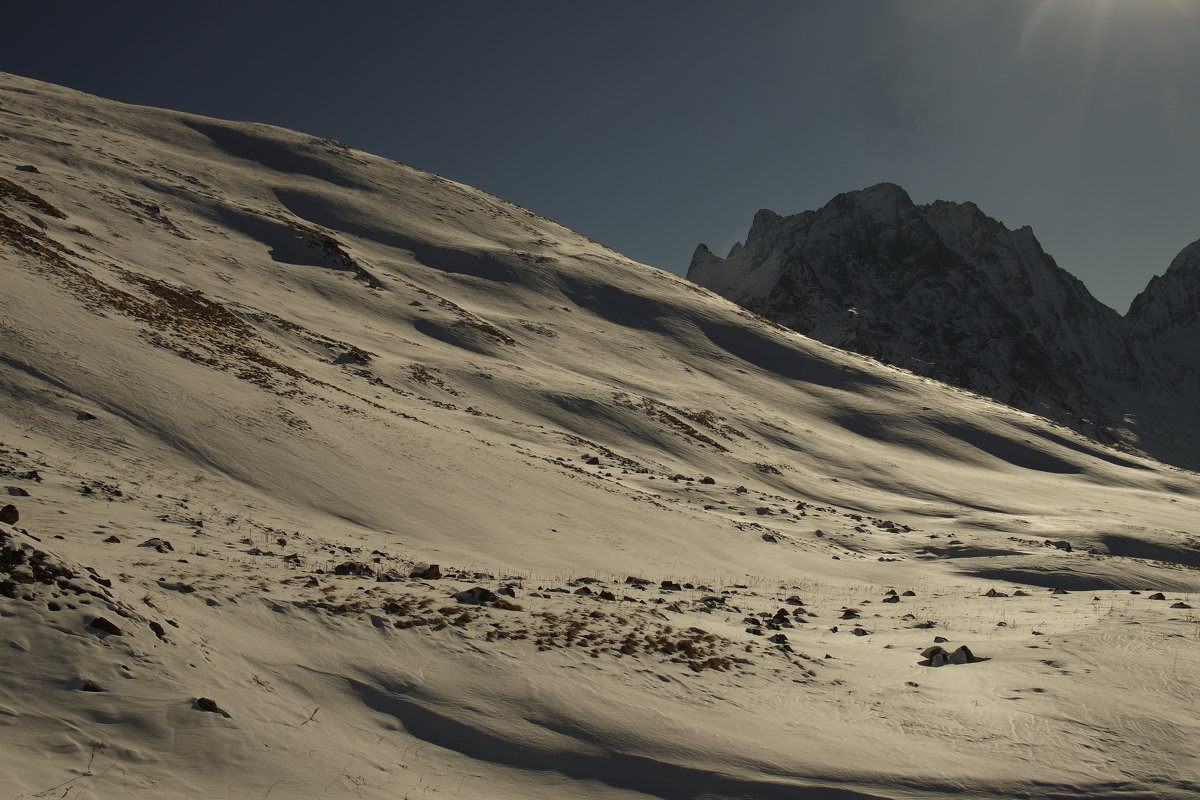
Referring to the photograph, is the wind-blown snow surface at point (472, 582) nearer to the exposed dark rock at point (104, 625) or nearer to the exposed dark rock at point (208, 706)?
the exposed dark rock at point (104, 625)

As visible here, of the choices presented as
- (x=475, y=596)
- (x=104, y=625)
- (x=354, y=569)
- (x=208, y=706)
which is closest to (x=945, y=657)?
(x=475, y=596)

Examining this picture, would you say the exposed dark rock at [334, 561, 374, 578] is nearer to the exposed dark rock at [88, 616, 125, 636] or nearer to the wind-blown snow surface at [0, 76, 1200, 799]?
the wind-blown snow surface at [0, 76, 1200, 799]

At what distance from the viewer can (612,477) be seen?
32.3 metres

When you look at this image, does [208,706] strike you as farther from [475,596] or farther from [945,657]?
[945,657]

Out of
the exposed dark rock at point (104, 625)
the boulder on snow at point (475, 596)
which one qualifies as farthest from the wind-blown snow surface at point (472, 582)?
the boulder on snow at point (475, 596)

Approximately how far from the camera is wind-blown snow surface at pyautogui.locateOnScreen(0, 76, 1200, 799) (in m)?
7.87

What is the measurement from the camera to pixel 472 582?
1434 centimetres

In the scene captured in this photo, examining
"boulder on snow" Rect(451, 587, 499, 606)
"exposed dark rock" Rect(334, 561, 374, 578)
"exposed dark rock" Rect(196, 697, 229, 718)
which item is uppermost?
"boulder on snow" Rect(451, 587, 499, 606)

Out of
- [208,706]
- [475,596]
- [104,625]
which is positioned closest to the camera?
[208,706]

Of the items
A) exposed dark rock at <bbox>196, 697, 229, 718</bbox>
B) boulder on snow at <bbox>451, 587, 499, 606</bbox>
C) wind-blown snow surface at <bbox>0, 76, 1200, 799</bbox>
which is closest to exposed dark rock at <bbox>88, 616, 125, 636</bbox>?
wind-blown snow surface at <bbox>0, 76, 1200, 799</bbox>

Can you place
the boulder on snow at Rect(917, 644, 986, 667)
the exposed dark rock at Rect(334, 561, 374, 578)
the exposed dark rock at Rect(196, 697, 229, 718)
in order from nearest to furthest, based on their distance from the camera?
the exposed dark rock at Rect(196, 697, 229, 718)
the boulder on snow at Rect(917, 644, 986, 667)
the exposed dark rock at Rect(334, 561, 374, 578)

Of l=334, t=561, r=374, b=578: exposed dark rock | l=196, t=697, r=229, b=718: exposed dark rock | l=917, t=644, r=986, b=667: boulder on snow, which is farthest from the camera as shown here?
l=334, t=561, r=374, b=578: exposed dark rock

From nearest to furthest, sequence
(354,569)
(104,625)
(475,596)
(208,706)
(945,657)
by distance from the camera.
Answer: (208,706), (104,625), (475,596), (945,657), (354,569)

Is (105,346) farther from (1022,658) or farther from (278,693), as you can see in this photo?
(1022,658)
